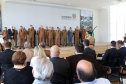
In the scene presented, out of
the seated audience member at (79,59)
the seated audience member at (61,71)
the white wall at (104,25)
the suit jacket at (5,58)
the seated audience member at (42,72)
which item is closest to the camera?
the seated audience member at (42,72)

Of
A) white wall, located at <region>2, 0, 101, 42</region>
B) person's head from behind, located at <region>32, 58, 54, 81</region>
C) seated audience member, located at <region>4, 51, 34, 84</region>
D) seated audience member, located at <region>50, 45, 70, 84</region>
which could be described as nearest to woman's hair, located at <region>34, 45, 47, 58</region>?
seated audience member, located at <region>50, 45, 70, 84</region>

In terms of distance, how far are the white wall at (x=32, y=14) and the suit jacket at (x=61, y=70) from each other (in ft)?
28.6

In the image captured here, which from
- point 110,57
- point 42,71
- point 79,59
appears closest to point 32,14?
point 110,57

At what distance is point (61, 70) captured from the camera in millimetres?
2127

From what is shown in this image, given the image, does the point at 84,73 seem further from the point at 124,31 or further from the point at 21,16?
the point at 124,31

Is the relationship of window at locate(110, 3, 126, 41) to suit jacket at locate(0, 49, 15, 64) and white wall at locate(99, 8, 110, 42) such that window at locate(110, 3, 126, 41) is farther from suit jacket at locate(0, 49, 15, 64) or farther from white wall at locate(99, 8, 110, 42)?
suit jacket at locate(0, 49, 15, 64)

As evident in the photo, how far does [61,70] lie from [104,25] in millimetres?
13617

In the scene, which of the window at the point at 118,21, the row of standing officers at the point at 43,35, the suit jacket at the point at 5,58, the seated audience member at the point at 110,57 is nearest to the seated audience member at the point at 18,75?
the suit jacket at the point at 5,58

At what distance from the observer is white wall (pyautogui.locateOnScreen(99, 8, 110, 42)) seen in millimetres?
14391

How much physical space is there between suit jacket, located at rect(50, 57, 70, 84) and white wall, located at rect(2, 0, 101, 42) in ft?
28.6

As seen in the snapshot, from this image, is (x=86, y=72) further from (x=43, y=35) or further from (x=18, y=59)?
(x=43, y=35)

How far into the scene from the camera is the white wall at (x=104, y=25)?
14.4 metres

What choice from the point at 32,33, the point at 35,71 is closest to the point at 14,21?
the point at 32,33

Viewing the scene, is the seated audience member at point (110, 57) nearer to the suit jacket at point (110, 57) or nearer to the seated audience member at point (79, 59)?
the suit jacket at point (110, 57)
